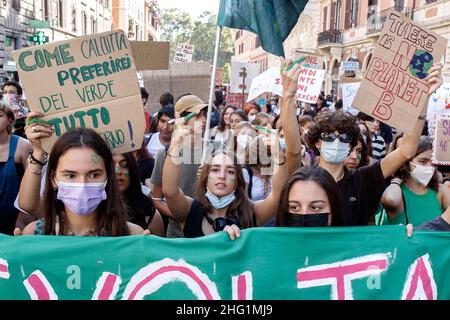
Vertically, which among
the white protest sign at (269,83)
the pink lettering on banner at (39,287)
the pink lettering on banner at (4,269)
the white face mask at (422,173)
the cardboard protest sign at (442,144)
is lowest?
the pink lettering on banner at (39,287)

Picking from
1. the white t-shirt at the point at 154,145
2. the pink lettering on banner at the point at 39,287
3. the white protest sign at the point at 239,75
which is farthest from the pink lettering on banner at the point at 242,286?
the white protest sign at the point at 239,75

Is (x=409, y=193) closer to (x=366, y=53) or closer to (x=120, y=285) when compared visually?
(x=120, y=285)

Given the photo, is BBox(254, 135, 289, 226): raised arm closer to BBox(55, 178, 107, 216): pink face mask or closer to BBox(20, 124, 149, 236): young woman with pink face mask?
BBox(20, 124, 149, 236): young woman with pink face mask

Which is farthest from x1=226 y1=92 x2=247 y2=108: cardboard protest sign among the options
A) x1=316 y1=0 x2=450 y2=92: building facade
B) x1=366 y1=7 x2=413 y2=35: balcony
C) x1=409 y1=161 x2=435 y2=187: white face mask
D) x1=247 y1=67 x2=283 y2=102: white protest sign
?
x1=366 y1=7 x2=413 y2=35: balcony

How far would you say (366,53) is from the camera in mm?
28188

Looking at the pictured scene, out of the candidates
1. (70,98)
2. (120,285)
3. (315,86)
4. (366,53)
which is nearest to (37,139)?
(70,98)

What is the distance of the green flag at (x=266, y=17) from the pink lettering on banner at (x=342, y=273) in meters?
2.05

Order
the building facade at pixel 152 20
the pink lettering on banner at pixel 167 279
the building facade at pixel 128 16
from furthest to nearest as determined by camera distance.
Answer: the building facade at pixel 152 20, the building facade at pixel 128 16, the pink lettering on banner at pixel 167 279

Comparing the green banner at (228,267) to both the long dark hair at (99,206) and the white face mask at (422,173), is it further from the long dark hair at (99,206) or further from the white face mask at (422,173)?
the white face mask at (422,173)

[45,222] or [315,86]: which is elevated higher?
[315,86]

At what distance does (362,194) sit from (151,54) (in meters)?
4.01

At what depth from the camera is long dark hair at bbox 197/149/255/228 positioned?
9.39 ft

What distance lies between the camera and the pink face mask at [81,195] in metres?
2.43
